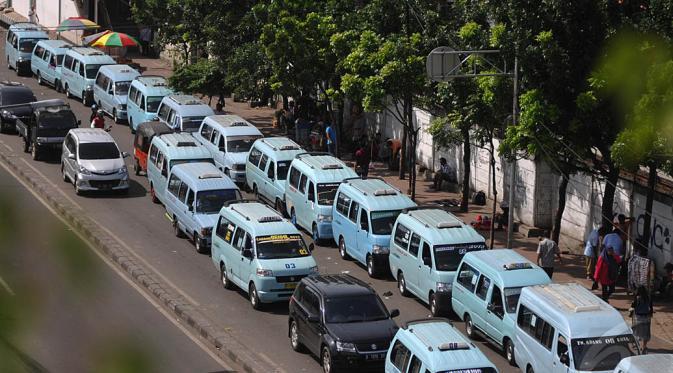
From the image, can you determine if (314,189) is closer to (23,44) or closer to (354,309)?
(354,309)

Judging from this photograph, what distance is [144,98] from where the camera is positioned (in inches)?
1476

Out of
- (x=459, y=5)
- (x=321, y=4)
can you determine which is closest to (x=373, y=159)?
(x=321, y=4)

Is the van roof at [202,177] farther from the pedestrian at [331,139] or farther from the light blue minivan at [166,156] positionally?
the pedestrian at [331,139]

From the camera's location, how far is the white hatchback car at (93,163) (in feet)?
100

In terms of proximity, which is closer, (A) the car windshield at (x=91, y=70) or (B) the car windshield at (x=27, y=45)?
(A) the car windshield at (x=91, y=70)

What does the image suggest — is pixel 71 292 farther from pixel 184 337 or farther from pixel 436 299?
pixel 436 299

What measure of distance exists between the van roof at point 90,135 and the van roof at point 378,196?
8.99 metres

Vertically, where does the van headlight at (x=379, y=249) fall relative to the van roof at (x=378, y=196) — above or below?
below

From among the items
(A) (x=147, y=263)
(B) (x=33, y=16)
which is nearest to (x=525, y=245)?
(A) (x=147, y=263)

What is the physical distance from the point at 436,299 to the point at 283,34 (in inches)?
561

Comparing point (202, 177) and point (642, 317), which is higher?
point (202, 177)

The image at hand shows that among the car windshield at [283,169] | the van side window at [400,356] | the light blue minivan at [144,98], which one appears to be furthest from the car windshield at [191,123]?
the van side window at [400,356]

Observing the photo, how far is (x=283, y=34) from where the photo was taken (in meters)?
33.4

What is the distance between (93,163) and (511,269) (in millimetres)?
15041
